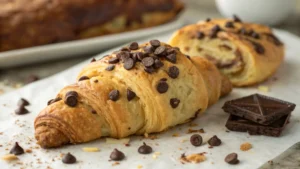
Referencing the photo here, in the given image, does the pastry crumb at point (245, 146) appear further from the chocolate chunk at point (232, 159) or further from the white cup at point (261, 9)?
the white cup at point (261, 9)

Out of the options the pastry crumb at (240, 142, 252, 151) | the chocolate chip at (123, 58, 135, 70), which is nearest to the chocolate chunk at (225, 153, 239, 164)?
the pastry crumb at (240, 142, 252, 151)

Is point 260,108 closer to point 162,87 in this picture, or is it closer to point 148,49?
point 162,87

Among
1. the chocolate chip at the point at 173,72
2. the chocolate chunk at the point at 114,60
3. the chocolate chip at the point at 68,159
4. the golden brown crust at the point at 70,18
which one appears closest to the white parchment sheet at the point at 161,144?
the chocolate chip at the point at 68,159

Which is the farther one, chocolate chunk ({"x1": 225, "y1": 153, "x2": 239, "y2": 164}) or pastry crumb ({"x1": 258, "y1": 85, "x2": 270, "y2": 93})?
pastry crumb ({"x1": 258, "y1": 85, "x2": 270, "y2": 93})

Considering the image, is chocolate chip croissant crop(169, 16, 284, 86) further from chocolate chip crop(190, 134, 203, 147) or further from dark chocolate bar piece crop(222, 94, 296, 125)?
chocolate chip crop(190, 134, 203, 147)

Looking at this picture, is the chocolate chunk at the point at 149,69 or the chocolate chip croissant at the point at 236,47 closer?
the chocolate chunk at the point at 149,69

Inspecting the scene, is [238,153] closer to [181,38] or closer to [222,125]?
[222,125]
